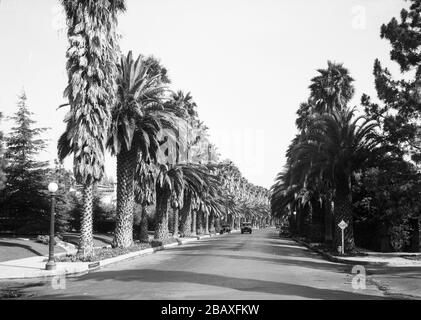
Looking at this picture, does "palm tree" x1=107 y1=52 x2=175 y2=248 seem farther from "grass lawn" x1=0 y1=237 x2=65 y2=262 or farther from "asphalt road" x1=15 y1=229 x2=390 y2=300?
"asphalt road" x1=15 y1=229 x2=390 y2=300

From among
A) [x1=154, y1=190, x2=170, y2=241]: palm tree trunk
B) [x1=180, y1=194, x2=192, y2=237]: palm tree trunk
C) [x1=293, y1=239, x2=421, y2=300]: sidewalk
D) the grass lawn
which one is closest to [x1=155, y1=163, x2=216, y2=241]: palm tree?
[x1=154, y1=190, x2=170, y2=241]: palm tree trunk

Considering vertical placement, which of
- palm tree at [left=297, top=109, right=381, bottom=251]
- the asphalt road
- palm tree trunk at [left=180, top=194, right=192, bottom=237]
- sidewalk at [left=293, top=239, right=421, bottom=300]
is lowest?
sidewalk at [left=293, top=239, right=421, bottom=300]

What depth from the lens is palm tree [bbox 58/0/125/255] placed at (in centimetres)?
2433

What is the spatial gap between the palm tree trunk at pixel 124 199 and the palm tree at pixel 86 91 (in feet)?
14.9

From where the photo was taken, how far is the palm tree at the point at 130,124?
28891mm

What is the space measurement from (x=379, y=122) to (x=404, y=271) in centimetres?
1125

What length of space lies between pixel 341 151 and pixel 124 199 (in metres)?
13.4

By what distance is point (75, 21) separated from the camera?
24797mm

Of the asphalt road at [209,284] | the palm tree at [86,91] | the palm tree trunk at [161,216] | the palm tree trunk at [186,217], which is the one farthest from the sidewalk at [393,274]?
the palm tree trunk at [186,217]

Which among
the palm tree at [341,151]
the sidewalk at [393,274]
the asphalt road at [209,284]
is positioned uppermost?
the palm tree at [341,151]

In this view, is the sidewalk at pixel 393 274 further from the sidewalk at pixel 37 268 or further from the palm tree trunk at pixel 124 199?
the palm tree trunk at pixel 124 199

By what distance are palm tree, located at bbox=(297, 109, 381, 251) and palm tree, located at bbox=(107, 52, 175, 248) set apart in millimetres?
9342
